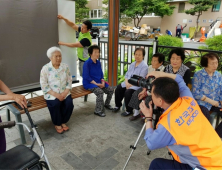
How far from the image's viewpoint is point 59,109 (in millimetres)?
2975

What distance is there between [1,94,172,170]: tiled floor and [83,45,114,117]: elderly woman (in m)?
0.24

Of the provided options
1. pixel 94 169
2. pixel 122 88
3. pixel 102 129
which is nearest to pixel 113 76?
pixel 122 88

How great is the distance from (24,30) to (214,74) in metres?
3.34

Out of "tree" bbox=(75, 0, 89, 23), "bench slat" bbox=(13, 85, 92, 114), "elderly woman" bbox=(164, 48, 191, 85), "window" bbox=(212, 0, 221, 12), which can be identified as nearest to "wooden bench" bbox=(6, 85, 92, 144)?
"bench slat" bbox=(13, 85, 92, 114)

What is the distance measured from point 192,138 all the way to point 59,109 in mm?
2221

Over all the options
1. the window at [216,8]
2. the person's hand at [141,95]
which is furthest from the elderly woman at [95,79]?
the window at [216,8]

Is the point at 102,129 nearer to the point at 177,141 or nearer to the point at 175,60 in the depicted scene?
the point at 175,60

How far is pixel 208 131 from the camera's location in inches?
55.6

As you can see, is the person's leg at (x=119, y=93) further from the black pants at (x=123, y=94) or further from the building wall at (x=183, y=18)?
the building wall at (x=183, y=18)

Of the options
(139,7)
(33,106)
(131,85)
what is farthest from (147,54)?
(139,7)

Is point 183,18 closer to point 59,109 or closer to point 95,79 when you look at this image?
point 95,79

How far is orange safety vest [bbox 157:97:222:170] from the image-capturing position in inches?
52.1

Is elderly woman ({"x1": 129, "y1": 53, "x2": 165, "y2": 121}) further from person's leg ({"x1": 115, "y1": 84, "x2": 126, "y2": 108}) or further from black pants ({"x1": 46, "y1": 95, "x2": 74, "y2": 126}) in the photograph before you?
black pants ({"x1": 46, "y1": 95, "x2": 74, "y2": 126})

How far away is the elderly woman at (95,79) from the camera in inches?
142
